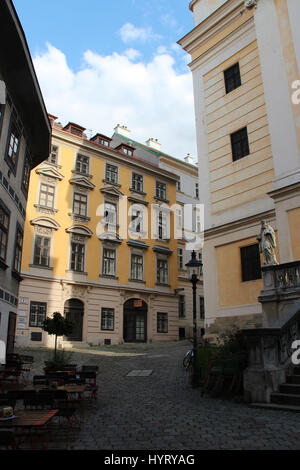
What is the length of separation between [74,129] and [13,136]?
17550 millimetres

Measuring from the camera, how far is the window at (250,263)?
1739 centimetres

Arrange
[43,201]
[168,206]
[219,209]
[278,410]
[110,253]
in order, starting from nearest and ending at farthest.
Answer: [278,410] < [219,209] < [43,201] < [110,253] < [168,206]

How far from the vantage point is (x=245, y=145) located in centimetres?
1942

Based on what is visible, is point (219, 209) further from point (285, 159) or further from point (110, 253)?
point (110, 253)

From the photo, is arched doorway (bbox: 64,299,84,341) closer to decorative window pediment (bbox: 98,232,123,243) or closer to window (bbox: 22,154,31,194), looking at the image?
decorative window pediment (bbox: 98,232,123,243)

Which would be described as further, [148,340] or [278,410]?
[148,340]

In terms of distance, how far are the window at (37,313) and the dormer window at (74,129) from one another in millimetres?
14149

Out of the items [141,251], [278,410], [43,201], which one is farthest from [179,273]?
[278,410]

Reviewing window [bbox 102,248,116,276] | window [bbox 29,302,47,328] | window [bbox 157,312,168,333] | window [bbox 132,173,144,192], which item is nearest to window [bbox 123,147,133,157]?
window [bbox 132,173,144,192]

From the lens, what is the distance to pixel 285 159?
16422 millimetres

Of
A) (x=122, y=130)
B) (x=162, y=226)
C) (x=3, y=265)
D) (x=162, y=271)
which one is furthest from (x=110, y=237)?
(x=122, y=130)

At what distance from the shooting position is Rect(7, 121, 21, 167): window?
49.6ft

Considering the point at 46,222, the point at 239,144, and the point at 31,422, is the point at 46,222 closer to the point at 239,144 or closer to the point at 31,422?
the point at 239,144

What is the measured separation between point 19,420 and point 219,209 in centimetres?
1569
